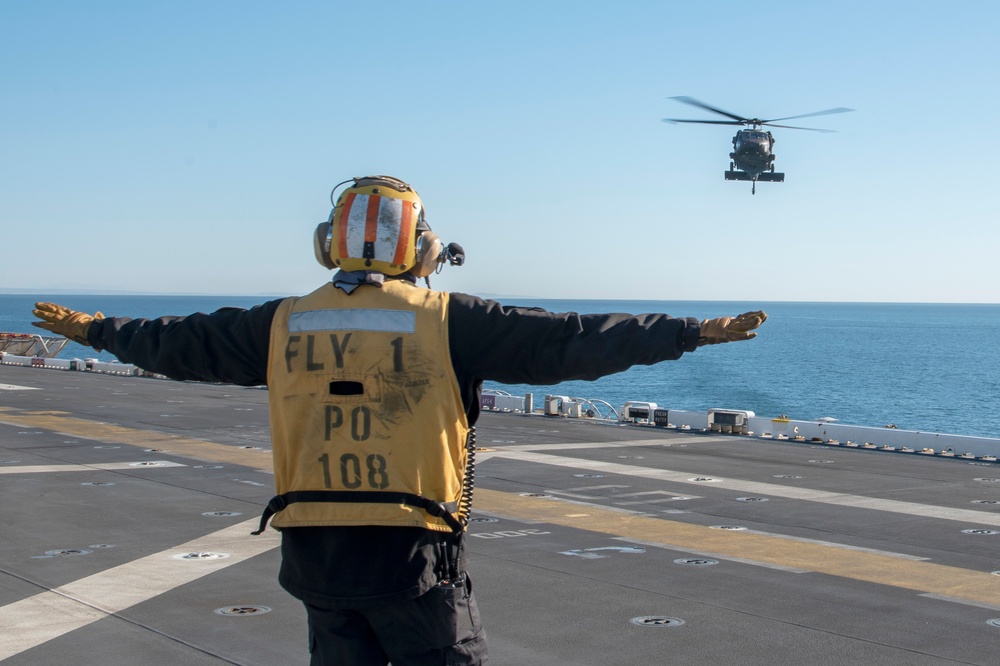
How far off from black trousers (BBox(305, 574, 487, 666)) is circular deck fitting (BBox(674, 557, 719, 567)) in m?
6.43

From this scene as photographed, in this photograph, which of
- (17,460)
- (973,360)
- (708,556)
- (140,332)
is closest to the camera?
(140,332)

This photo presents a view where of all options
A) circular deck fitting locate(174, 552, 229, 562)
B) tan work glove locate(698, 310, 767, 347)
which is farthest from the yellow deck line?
tan work glove locate(698, 310, 767, 347)

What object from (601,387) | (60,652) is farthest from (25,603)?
(601,387)

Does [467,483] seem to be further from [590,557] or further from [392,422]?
[590,557]

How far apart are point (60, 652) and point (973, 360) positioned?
130 m

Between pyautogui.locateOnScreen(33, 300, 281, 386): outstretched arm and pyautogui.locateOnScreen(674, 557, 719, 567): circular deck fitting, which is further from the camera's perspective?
pyautogui.locateOnScreen(674, 557, 719, 567): circular deck fitting

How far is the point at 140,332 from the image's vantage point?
398 cm

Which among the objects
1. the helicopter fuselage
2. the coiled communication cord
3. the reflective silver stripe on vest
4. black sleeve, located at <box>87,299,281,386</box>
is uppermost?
the helicopter fuselage

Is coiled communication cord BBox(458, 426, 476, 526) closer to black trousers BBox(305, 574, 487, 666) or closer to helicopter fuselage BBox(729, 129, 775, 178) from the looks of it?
black trousers BBox(305, 574, 487, 666)

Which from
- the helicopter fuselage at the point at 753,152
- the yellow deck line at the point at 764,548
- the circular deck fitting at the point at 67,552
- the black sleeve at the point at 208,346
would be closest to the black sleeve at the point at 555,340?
the black sleeve at the point at 208,346

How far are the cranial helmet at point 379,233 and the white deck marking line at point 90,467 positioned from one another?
13517 millimetres

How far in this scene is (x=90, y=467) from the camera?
53.3 ft

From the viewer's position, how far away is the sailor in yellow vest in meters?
3.42

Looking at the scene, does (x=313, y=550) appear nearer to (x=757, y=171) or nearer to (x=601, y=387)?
(x=757, y=171)
